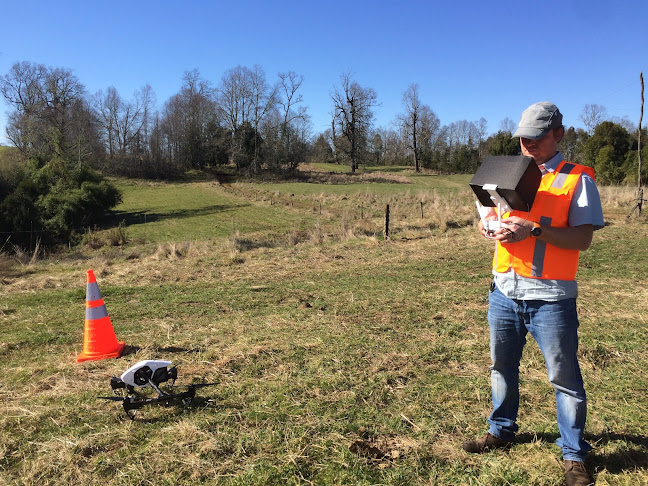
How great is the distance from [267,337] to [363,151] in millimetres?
67921

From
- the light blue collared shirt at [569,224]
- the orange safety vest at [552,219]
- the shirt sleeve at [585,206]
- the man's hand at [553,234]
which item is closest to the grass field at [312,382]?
the light blue collared shirt at [569,224]

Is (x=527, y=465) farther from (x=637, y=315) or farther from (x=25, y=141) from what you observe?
(x=25, y=141)

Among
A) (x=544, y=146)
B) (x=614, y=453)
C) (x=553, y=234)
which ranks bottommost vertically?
(x=614, y=453)

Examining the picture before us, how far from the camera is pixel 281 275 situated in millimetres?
9625

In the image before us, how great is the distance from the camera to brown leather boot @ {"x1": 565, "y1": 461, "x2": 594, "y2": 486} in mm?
2324

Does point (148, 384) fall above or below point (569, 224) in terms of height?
below

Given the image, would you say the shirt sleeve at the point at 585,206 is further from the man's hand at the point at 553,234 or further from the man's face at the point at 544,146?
the man's face at the point at 544,146

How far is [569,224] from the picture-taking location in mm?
2342

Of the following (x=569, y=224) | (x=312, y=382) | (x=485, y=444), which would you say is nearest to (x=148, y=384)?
(x=312, y=382)

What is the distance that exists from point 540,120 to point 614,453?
7.04 ft

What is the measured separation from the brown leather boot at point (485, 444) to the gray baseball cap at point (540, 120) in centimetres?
194

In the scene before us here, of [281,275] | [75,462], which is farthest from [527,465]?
[281,275]

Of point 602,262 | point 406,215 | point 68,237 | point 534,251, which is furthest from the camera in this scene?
point 68,237

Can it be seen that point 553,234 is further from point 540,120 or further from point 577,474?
point 577,474
